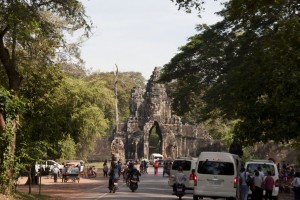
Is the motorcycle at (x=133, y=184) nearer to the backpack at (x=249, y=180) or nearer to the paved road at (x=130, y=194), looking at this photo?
the paved road at (x=130, y=194)

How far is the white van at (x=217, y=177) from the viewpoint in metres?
21.7

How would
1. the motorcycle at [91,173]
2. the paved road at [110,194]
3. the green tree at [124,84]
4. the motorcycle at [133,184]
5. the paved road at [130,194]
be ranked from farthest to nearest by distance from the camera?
the green tree at [124,84] < the motorcycle at [91,173] < the motorcycle at [133,184] < the paved road at [110,194] < the paved road at [130,194]

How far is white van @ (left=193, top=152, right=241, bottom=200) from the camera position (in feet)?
71.1

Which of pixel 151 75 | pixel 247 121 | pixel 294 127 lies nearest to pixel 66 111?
pixel 247 121

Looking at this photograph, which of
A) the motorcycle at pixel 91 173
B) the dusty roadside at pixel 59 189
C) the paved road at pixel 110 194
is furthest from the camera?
the motorcycle at pixel 91 173

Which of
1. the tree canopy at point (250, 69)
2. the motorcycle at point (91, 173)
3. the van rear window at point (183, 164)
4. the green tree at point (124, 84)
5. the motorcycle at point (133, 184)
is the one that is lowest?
the motorcycle at point (133, 184)

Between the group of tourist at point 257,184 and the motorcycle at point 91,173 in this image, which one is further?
the motorcycle at point 91,173

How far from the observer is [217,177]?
2173 cm

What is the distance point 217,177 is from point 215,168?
0.37 metres

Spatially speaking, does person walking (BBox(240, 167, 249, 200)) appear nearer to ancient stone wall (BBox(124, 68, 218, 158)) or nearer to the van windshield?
the van windshield

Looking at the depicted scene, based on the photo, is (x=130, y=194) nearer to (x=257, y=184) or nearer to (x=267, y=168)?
(x=267, y=168)

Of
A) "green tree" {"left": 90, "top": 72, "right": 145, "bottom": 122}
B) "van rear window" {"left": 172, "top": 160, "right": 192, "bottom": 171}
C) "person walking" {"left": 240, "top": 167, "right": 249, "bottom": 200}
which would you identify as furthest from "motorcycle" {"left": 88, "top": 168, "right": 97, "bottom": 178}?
"green tree" {"left": 90, "top": 72, "right": 145, "bottom": 122}

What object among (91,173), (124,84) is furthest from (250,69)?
(124,84)

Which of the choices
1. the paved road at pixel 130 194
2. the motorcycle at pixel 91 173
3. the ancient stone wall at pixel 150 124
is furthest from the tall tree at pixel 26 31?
the ancient stone wall at pixel 150 124
